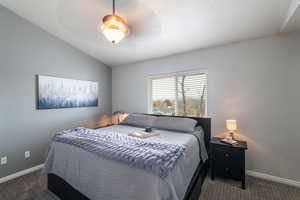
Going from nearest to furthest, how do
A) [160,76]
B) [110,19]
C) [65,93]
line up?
[110,19], [65,93], [160,76]

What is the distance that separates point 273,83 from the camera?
7.34ft

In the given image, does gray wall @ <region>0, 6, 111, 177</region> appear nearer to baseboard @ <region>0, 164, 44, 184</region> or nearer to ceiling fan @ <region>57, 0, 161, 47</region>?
baseboard @ <region>0, 164, 44, 184</region>

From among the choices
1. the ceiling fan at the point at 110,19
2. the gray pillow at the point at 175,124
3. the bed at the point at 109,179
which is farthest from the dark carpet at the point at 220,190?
the ceiling fan at the point at 110,19

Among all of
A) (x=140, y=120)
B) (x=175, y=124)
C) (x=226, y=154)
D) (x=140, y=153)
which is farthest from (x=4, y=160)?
(x=226, y=154)

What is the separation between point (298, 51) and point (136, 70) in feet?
10.3

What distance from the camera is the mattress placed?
3.77 ft

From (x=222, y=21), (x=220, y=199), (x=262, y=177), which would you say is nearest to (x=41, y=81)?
(x=222, y=21)

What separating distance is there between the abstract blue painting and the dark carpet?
133 cm

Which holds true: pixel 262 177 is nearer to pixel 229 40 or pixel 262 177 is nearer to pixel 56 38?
pixel 229 40

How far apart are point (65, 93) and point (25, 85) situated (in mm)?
691

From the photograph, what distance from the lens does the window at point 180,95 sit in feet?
9.82

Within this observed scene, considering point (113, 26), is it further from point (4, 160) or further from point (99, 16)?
point (4, 160)

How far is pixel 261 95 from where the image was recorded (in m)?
2.32

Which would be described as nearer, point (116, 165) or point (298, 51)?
point (116, 165)
